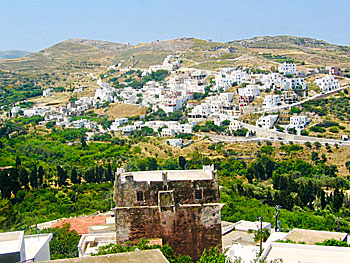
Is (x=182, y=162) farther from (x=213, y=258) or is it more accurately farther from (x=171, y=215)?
(x=213, y=258)

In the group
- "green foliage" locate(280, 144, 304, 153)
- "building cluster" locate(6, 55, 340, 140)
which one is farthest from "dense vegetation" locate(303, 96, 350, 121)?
"green foliage" locate(280, 144, 304, 153)

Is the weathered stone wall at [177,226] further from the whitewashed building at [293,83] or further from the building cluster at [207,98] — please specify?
the whitewashed building at [293,83]

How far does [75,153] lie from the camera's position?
2269 inches

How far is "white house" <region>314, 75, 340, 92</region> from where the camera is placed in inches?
2899

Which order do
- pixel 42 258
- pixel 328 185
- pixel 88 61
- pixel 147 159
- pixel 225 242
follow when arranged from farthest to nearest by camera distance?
1. pixel 88 61
2. pixel 147 159
3. pixel 328 185
4. pixel 225 242
5. pixel 42 258

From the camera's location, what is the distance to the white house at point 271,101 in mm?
67875

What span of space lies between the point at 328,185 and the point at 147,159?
861 inches

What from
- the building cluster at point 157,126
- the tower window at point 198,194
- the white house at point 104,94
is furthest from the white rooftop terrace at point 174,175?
the white house at point 104,94

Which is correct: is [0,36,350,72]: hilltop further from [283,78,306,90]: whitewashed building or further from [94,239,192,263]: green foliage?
[94,239,192,263]: green foliage

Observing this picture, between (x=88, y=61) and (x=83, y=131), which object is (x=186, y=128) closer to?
(x=83, y=131)

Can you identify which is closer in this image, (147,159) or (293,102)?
(147,159)

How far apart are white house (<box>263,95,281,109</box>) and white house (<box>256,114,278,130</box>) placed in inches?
180

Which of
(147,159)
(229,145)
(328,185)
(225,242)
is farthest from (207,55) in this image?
(225,242)

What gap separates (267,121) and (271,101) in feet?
22.9
